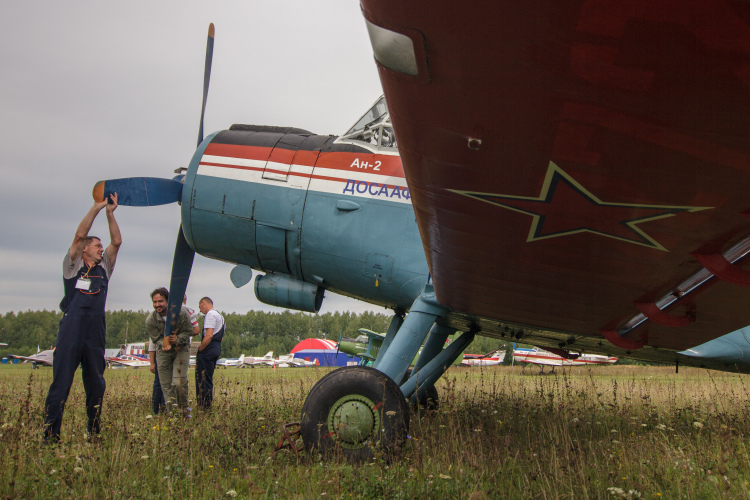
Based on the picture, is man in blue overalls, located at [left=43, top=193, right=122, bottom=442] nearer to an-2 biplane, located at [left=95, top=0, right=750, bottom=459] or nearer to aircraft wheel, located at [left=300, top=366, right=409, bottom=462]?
an-2 biplane, located at [left=95, top=0, right=750, bottom=459]

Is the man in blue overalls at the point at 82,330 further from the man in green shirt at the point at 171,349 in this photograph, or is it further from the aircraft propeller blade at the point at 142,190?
the man in green shirt at the point at 171,349

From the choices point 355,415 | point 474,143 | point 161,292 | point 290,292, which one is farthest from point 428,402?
point 474,143

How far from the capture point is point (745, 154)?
159cm

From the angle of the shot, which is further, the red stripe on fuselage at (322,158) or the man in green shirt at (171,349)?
the man in green shirt at (171,349)

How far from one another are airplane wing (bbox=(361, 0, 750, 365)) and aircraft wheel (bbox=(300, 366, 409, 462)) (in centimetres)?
122

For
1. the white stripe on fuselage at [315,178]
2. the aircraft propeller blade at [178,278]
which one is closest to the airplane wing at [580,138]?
the white stripe on fuselage at [315,178]

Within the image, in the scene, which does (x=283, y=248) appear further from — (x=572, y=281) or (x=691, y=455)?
(x=691, y=455)

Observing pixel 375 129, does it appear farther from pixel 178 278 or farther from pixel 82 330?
pixel 82 330

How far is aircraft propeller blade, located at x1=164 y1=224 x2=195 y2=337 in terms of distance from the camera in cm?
561

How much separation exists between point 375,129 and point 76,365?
11.1 feet

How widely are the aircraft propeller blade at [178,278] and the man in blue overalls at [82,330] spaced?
1.41 metres

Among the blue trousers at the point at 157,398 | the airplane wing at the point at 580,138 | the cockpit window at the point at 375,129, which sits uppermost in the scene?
the cockpit window at the point at 375,129

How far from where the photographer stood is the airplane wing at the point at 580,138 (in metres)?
1.24

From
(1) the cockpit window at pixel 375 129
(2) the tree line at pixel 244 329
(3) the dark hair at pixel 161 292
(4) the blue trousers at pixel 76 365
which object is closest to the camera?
(4) the blue trousers at pixel 76 365
